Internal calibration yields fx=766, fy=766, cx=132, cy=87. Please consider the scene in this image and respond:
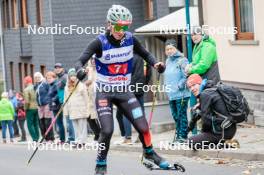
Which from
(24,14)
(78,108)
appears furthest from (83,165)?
(24,14)

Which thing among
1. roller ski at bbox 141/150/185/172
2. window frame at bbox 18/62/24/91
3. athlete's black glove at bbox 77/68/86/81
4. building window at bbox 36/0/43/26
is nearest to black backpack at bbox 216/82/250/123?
roller ski at bbox 141/150/185/172

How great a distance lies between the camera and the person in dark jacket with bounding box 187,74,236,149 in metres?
11.2

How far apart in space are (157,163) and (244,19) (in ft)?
28.5

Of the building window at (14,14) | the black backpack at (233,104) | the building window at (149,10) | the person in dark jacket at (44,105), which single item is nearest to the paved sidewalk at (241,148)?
the black backpack at (233,104)

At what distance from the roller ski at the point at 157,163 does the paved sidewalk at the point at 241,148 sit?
7.13 ft

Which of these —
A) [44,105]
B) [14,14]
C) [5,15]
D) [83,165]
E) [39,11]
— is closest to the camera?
[83,165]

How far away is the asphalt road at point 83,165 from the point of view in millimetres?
10422

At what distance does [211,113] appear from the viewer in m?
11.3

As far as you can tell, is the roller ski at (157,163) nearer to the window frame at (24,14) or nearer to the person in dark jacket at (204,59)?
the person in dark jacket at (204,59)

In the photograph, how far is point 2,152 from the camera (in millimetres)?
16953

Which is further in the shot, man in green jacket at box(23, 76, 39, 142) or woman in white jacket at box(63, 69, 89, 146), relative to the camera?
man in green jacket at box(23, 76, 39, 142)

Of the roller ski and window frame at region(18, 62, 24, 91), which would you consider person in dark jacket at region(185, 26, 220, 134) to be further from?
window frame at region(18, 62, 24, 91)

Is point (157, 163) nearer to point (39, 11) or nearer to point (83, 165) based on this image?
point (83, 165)

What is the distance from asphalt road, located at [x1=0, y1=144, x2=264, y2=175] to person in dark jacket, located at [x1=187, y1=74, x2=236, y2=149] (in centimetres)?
42
